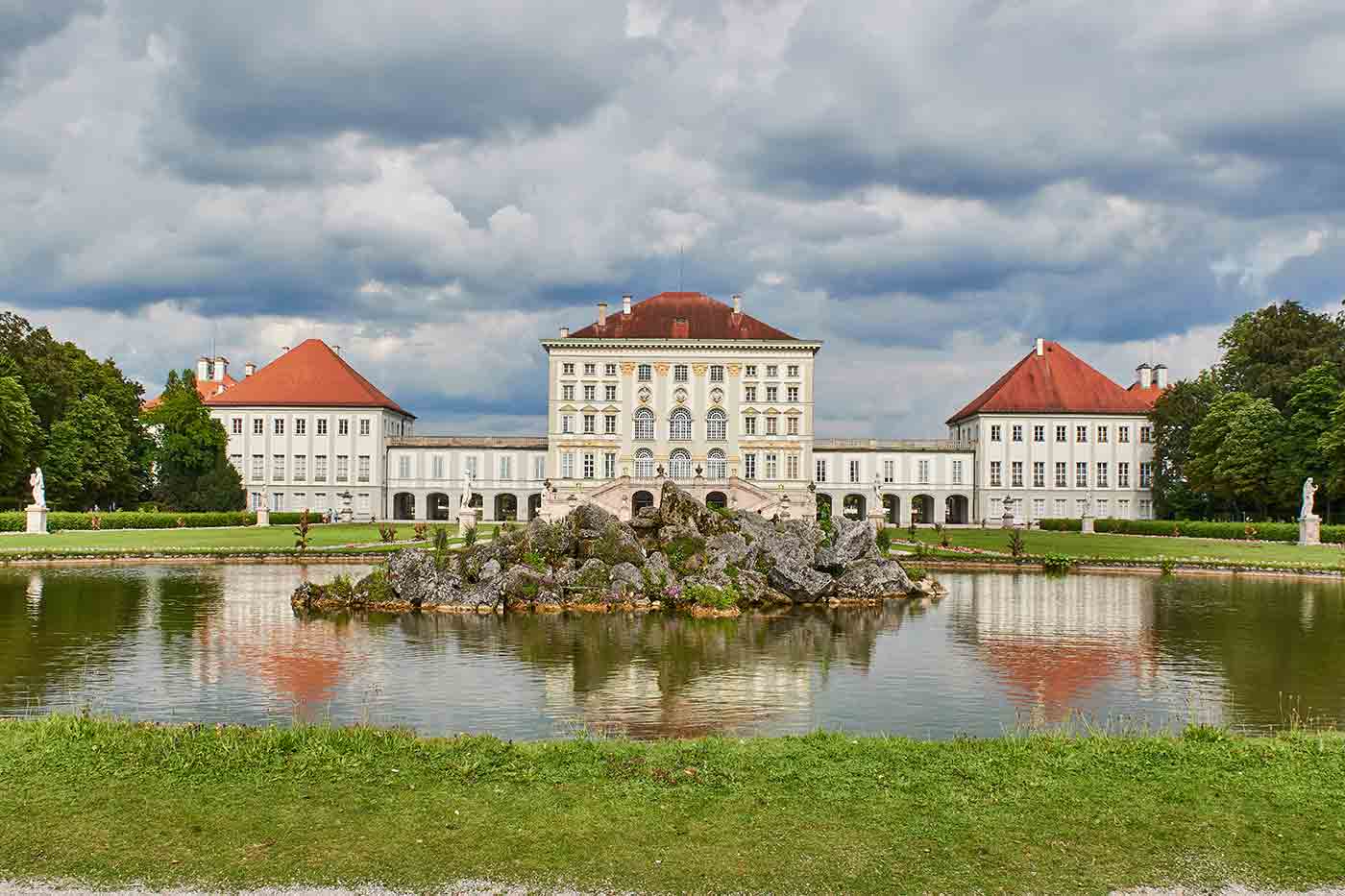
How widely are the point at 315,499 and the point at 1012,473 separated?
53036 mm

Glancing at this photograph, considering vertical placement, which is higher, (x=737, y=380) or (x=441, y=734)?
(x=737, y=380)

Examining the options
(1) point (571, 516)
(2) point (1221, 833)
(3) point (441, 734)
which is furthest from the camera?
(1) point (571, 516)

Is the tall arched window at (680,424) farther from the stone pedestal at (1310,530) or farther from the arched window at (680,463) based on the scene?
the stone pedestal at (1310,530)

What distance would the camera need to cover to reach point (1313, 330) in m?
62.8

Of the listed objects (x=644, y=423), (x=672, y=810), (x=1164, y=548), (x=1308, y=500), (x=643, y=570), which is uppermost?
(x=644, y=423)

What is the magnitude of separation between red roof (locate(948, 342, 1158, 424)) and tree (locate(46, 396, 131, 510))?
59.5 m

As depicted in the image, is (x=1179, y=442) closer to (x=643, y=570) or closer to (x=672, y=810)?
(x=643, y=570)

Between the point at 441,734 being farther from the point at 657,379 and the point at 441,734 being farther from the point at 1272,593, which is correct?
the point at 657,379

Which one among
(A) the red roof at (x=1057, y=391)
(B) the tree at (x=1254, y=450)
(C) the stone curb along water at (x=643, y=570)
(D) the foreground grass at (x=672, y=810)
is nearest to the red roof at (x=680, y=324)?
(A) the red roof at (x=1057, y=391)

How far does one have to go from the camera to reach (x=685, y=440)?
77.6m

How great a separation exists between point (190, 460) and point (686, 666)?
60312 millimetres

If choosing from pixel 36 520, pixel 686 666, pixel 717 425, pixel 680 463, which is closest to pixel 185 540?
pixel 36 520

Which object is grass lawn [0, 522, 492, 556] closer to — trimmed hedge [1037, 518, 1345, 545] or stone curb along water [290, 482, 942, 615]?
stone curb along water [290, 482, 942, 615]

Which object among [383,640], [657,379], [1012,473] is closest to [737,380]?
[657,379]
